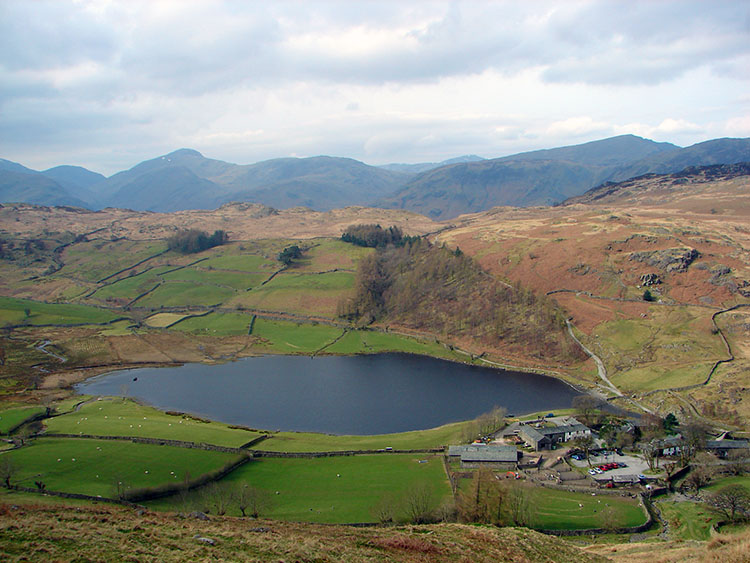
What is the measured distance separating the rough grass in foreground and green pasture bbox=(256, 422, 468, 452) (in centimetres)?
2264

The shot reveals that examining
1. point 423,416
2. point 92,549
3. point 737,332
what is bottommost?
point 423,416

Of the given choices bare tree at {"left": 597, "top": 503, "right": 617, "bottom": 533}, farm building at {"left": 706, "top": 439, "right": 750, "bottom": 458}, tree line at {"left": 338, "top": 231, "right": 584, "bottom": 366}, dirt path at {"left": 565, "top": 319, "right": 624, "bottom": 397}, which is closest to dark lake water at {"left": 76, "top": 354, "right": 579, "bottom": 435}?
dirt path at {"left": 565, "top": 319, "right": 624, "bottom": 397}

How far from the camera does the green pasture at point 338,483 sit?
1598 inches

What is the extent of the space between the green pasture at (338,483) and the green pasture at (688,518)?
59.2 feet

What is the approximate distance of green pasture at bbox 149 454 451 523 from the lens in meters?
40.6

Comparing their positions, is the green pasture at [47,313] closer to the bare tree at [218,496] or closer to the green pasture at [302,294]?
the green pasture at [302,294]

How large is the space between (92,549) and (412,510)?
23348mm

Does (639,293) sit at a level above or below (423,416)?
above

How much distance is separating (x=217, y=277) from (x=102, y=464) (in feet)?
319

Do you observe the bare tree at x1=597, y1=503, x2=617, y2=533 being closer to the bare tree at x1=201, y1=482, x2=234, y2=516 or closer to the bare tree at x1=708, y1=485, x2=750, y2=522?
the bare tree at x1=708, y1=485, x2=750, y2=522

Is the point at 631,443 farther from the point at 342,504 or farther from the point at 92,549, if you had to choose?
the point at 92,549

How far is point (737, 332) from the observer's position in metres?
77.6

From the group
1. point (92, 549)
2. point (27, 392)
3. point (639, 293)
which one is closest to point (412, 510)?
point (92, 549)

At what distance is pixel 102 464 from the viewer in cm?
4691
